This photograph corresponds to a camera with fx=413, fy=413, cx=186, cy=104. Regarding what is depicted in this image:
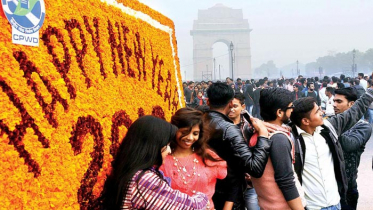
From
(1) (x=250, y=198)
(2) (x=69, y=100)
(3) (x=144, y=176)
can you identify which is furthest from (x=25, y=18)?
(1) (x=250, y=198)

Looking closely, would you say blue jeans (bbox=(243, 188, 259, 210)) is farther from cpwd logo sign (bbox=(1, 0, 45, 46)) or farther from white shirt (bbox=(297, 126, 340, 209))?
cpwd logo sign (bbox=(1, 0, 45, 46))

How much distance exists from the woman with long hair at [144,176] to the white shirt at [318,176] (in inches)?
39.1

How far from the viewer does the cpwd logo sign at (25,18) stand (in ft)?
6.02

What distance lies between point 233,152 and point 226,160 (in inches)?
4.6

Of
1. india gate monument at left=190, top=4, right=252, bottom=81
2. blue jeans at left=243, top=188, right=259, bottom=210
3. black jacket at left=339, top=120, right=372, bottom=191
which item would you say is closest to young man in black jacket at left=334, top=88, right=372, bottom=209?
black jacket at left=339, top=120, right=372, bottom=191

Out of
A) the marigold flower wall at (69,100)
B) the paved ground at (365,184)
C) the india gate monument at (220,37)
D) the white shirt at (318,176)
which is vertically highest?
the india gate monument at (220,37)

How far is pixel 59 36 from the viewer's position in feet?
7.18

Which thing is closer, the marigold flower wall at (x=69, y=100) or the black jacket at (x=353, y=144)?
the marigold flower wall at (x=69, y=100)

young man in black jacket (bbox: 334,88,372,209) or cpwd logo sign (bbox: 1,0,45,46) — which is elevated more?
cpwd logo sign (bbox: 1,0,45,46)

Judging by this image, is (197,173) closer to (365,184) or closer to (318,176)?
(318,176)

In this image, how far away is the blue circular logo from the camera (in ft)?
6.00

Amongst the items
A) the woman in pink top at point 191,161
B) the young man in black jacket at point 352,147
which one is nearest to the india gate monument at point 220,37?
the young man in black jacket at point 352,147

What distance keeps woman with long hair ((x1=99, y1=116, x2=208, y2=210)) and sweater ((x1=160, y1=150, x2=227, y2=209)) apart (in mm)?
246

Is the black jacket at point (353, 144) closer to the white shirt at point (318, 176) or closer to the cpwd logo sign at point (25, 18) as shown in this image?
the white shirt at point (318, 176)
